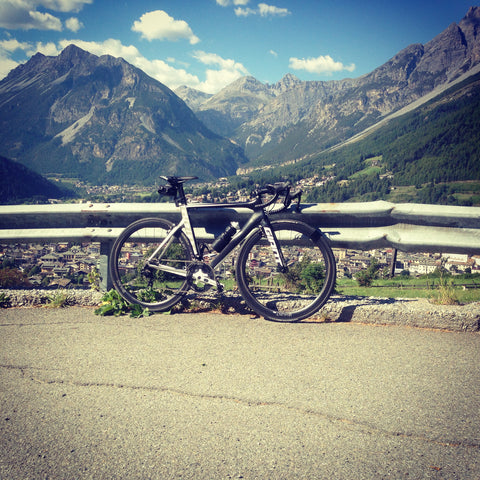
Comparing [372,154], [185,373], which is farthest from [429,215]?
[372,154]

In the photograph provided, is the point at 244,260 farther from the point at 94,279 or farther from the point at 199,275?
the point at 94,279

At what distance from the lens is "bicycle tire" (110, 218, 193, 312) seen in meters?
4.27

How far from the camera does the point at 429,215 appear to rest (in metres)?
4.05

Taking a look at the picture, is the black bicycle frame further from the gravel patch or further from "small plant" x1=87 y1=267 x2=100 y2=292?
"small plant" x1=87 y1=267 x2=100 y2=292

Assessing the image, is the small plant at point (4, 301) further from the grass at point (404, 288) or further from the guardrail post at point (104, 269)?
the grass at point (404, 288)

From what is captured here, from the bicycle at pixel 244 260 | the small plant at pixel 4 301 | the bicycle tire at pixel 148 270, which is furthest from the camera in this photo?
the small plant at pixel 4 301

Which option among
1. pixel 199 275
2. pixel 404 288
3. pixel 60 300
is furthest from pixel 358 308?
pixel 60 300

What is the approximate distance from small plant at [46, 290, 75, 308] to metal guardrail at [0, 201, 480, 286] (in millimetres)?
474

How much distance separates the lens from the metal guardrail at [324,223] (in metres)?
4.04

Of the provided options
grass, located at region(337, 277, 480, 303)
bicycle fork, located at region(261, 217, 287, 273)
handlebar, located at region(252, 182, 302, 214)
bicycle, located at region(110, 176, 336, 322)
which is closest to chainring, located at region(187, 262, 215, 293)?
bicycle, located at region(110, 176, 336, 322)

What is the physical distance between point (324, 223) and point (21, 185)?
13174 cm

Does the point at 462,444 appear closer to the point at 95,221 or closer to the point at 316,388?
the point at 316,388

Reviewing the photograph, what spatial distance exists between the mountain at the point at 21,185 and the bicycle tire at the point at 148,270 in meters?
108

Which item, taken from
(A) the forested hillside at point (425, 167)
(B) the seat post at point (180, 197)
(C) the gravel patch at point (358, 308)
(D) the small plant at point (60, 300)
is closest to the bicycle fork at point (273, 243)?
(C) the gravel patch at point (358, 308)
